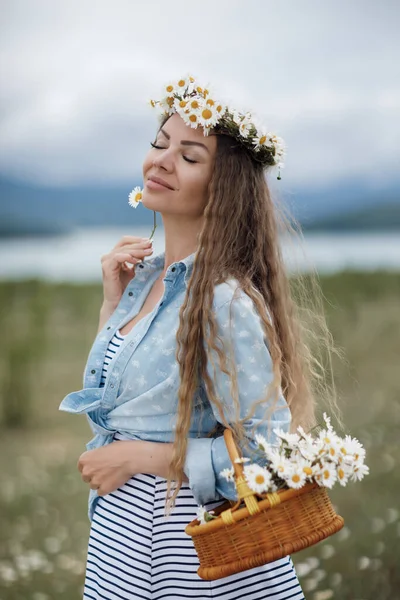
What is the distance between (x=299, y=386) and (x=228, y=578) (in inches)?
20.3

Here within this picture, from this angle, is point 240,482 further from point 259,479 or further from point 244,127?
point 244,127

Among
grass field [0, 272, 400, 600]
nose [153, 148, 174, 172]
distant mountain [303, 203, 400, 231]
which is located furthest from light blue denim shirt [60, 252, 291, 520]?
distant mountain [303, 203, 400, 231]

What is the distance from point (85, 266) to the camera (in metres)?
8.37

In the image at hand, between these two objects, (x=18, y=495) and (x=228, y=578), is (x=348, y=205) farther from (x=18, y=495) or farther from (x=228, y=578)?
(x=228, y=578)

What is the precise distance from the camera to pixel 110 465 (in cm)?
196

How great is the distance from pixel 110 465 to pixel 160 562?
0.86ft

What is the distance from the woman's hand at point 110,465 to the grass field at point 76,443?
739mm

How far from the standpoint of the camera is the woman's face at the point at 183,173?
202 centimetres

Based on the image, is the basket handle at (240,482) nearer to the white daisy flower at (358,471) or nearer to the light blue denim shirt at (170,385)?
the light blue denim shirt at (170,385)

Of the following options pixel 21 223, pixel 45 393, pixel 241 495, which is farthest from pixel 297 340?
pixel 21 223

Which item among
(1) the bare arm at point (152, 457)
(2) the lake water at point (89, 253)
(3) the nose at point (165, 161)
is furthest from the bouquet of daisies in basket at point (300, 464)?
(2) the lake water at point (89, 253)

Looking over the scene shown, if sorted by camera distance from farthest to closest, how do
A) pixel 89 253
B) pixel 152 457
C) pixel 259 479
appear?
pixel 89 253
pixel 152 457
pixel 259 479

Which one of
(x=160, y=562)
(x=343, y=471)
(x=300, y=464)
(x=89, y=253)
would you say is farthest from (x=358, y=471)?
(x=89, y=253)

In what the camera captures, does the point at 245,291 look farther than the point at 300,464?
Yes
